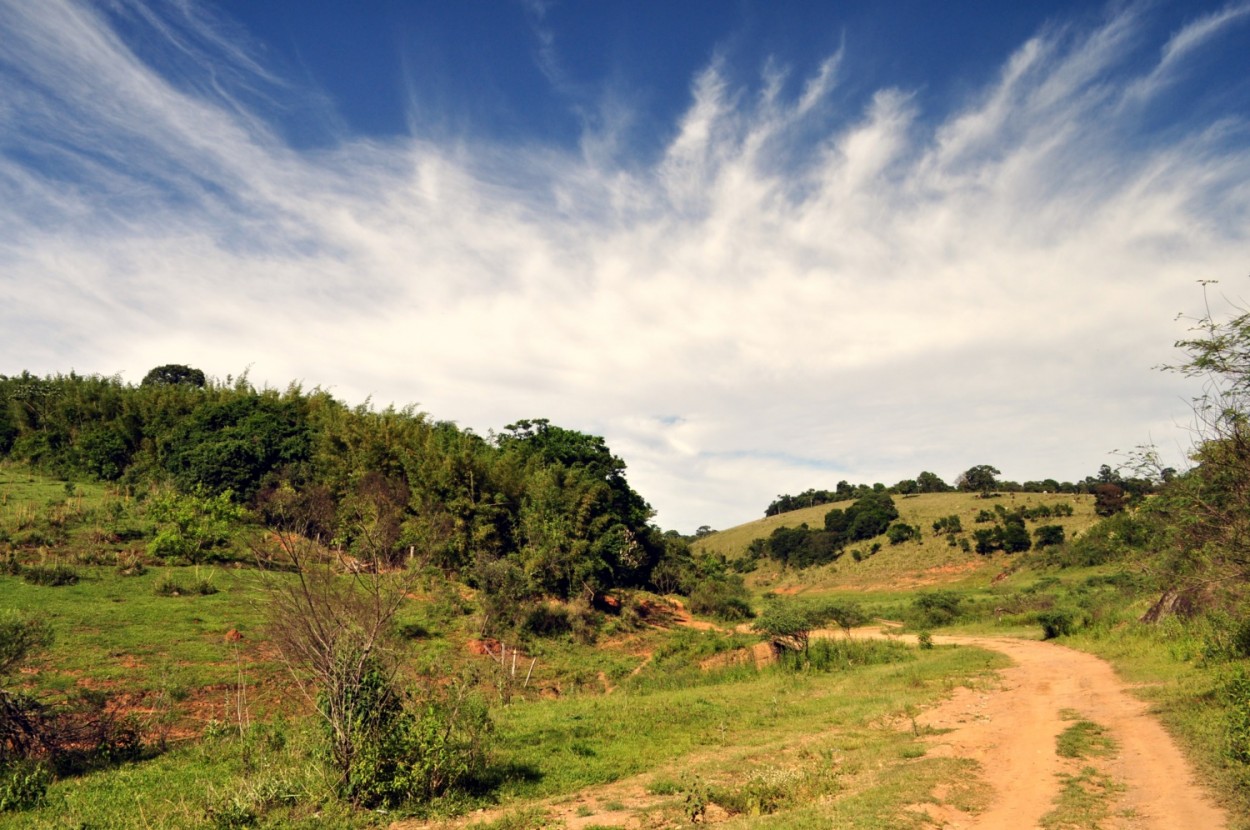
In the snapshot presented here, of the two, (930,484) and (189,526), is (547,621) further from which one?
(930,484)

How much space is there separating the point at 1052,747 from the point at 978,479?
106745mm

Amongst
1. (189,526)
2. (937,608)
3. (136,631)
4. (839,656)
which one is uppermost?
(189,526)

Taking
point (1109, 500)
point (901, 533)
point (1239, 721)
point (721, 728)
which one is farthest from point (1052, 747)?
point (901, 533)

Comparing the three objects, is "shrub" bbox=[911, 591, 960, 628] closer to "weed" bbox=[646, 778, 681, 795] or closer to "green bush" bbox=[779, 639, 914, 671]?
"green bush" bbox=[779, 639, 914, 671]

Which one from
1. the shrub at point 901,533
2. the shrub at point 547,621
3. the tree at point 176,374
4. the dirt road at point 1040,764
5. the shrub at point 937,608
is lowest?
the dirt road at point 1040,764

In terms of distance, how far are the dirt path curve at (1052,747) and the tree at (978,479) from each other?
93.2 metres

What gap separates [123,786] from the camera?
1106cm

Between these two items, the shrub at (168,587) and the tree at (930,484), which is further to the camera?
the tree at (930,484)

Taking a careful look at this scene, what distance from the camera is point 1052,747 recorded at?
11.5 metres

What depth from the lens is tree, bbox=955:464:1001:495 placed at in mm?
103438

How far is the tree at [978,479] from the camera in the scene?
103 m

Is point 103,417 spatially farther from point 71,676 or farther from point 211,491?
point 71,676

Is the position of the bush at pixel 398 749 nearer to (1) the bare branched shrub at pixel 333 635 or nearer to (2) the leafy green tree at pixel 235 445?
(1) the bare branched shrub at pixel 333 635

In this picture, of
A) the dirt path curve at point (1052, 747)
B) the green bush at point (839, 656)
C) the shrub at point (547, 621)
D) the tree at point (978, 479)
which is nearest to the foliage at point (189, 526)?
the shrub at point (547, 621)
